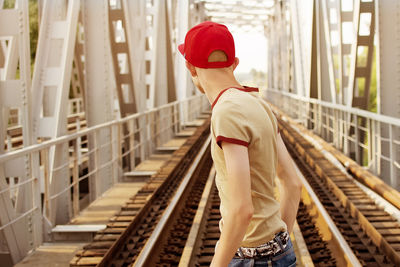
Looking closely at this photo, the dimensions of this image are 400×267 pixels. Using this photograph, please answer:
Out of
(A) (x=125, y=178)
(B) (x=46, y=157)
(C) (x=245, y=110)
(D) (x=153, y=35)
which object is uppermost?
(D) (x=153, y=35)

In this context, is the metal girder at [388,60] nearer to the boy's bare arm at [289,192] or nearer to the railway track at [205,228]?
the railway track at [205,228]

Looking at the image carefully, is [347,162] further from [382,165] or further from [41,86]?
[41,86]

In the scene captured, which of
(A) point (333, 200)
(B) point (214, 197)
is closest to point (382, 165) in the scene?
(A) point (333, 200)

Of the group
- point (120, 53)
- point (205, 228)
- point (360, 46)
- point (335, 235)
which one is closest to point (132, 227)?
point (205, 228)

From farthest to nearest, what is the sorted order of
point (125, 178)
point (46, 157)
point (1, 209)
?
point (125, 178)
point (46, 157)
point (1, 209)

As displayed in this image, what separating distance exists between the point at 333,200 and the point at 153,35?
8218 millimetres

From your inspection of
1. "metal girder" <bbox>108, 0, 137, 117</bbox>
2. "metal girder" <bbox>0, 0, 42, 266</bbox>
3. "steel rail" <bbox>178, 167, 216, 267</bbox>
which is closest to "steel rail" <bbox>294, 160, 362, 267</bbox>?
"steel rail" <bbox>178, 167, 216, 267</bbox>

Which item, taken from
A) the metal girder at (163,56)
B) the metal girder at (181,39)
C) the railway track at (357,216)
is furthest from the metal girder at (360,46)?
the metal girder at (181,39)

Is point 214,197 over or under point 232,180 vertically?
under

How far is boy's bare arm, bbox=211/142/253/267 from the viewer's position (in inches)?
58.9

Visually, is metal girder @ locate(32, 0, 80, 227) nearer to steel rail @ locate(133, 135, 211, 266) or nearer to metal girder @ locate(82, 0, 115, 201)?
steel rail @ locate(133, 135, 211, 266)

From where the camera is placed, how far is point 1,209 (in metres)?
5.27

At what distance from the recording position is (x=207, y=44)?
5.24 feet

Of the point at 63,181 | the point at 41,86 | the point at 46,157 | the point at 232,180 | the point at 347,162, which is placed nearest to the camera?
the point at 232,180
